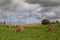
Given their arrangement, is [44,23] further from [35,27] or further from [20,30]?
[20,30]

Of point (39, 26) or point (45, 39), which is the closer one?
point (45, 39)

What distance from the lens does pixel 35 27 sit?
24391 millimetres

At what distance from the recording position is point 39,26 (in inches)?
978

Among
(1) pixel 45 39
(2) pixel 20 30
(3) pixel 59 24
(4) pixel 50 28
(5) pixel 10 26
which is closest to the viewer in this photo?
(1) pixel 45 39

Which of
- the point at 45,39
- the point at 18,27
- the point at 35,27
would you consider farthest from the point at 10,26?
the point at 45,39

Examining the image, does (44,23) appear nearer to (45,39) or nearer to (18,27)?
(18,27)

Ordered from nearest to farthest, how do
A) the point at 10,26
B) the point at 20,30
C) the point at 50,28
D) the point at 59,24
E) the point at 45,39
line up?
the point at 45,39 < the point at 20,30 < the point at 50,28 < the point at 10,26 < the point at 59,24

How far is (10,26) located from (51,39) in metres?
12.1

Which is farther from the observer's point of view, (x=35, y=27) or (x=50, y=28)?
(x=35, y=27)

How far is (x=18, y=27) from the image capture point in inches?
741

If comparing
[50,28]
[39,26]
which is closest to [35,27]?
[39,26]

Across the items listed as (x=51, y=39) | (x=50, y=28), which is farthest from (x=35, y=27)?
(x=51, y=39)

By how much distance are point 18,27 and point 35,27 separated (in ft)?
19.5

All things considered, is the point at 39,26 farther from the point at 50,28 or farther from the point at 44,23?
the point at 50,28
